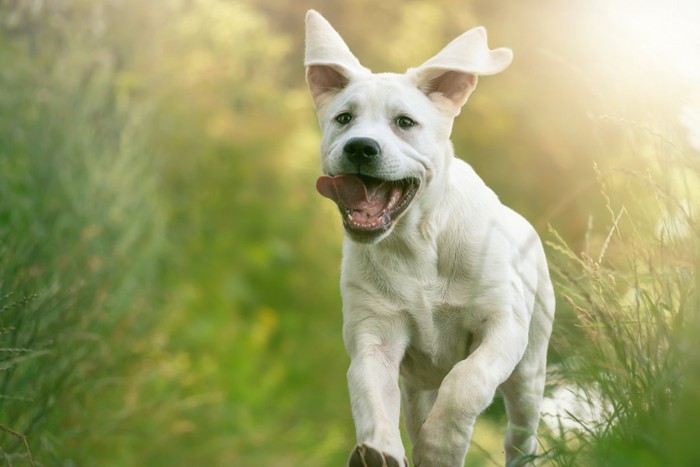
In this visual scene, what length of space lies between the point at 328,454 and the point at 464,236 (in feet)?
31.4

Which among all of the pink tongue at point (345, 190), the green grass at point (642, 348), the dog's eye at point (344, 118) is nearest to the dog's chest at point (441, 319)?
the pink tongue at point (345, 190)

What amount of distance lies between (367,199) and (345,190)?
0.39 feet

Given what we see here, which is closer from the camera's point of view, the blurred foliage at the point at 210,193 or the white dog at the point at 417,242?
the white dog at the point at 417,242

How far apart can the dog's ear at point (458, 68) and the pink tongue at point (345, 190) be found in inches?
25.4

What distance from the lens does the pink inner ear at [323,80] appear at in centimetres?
547

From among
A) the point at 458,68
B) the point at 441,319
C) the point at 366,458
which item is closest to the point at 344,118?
the point at 458,68

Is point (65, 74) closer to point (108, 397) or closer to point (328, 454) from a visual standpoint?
point (108, 397)

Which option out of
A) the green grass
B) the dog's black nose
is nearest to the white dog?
the dog's black nose

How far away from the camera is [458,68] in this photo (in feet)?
16.9

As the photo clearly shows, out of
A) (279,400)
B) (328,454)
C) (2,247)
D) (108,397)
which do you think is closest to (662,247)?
(2,247)

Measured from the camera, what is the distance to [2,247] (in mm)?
5883

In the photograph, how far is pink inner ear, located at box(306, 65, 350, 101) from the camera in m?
5.47

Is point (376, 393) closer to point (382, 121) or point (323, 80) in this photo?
point (382, 121)

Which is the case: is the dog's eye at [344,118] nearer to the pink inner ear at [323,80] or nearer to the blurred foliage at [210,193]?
the pink inner ear at [323,80]
